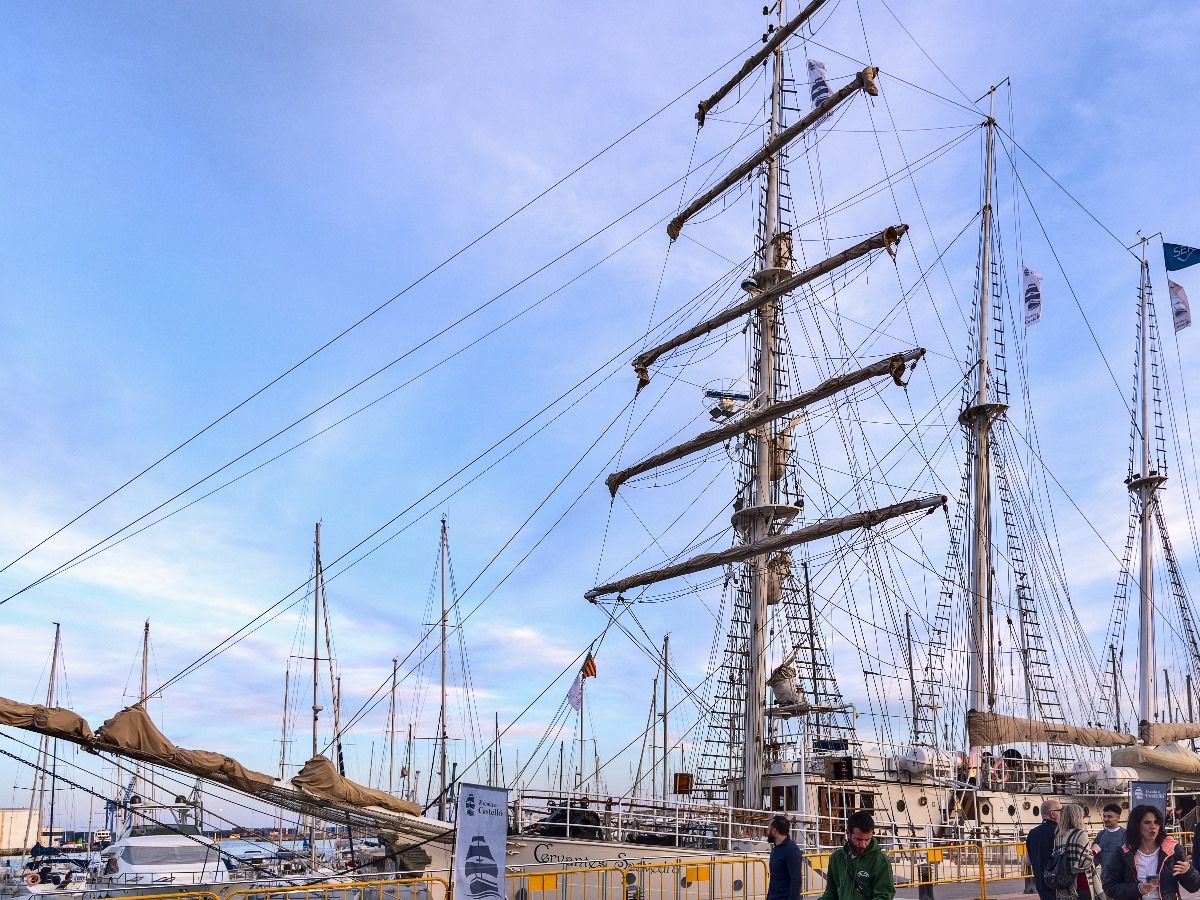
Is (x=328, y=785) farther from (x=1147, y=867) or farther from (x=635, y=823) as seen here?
(x=1147, y=867)

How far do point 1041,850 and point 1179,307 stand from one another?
42.9 metres

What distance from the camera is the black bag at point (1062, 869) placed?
9.31m

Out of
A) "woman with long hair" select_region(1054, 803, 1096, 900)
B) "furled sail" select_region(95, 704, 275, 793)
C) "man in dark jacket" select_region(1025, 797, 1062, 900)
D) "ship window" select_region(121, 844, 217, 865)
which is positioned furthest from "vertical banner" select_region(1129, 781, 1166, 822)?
"ship window" select_region(121, 844, 217, 865)

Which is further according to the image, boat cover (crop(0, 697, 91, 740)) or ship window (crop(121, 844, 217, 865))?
ship window (crop(121, 844, 217, 865))

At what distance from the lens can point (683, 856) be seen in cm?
2159

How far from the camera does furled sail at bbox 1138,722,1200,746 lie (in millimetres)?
40250

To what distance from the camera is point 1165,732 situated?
40562 millimetres

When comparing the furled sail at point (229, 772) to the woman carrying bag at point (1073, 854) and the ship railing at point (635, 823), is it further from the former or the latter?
the woman carrying bag at point (1073, 854)

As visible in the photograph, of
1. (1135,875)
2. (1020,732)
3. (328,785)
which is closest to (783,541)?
(1020,732)

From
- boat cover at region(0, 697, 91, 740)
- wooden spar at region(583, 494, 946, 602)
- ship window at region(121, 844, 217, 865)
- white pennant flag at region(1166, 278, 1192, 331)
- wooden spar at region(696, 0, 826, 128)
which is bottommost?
ship window at region(121, 844, 217, 865)

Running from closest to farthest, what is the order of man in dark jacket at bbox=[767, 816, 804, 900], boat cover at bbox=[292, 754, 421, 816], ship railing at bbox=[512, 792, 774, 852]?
1. man in dark jacket at bbox=[767, 816, 804, 900]
2. boat cover at bbox=[292, 754, 421, 816]
3. ship railing at bbox=[512, 792, 774, 852]

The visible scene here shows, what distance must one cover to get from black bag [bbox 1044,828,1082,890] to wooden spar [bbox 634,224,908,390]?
23.1 metres

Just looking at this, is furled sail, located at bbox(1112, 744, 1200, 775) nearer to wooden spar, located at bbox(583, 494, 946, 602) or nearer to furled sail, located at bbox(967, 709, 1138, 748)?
furled sail, located at bbox(967, 709, 1138, 748)

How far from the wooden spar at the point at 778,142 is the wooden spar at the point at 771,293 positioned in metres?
4.03
